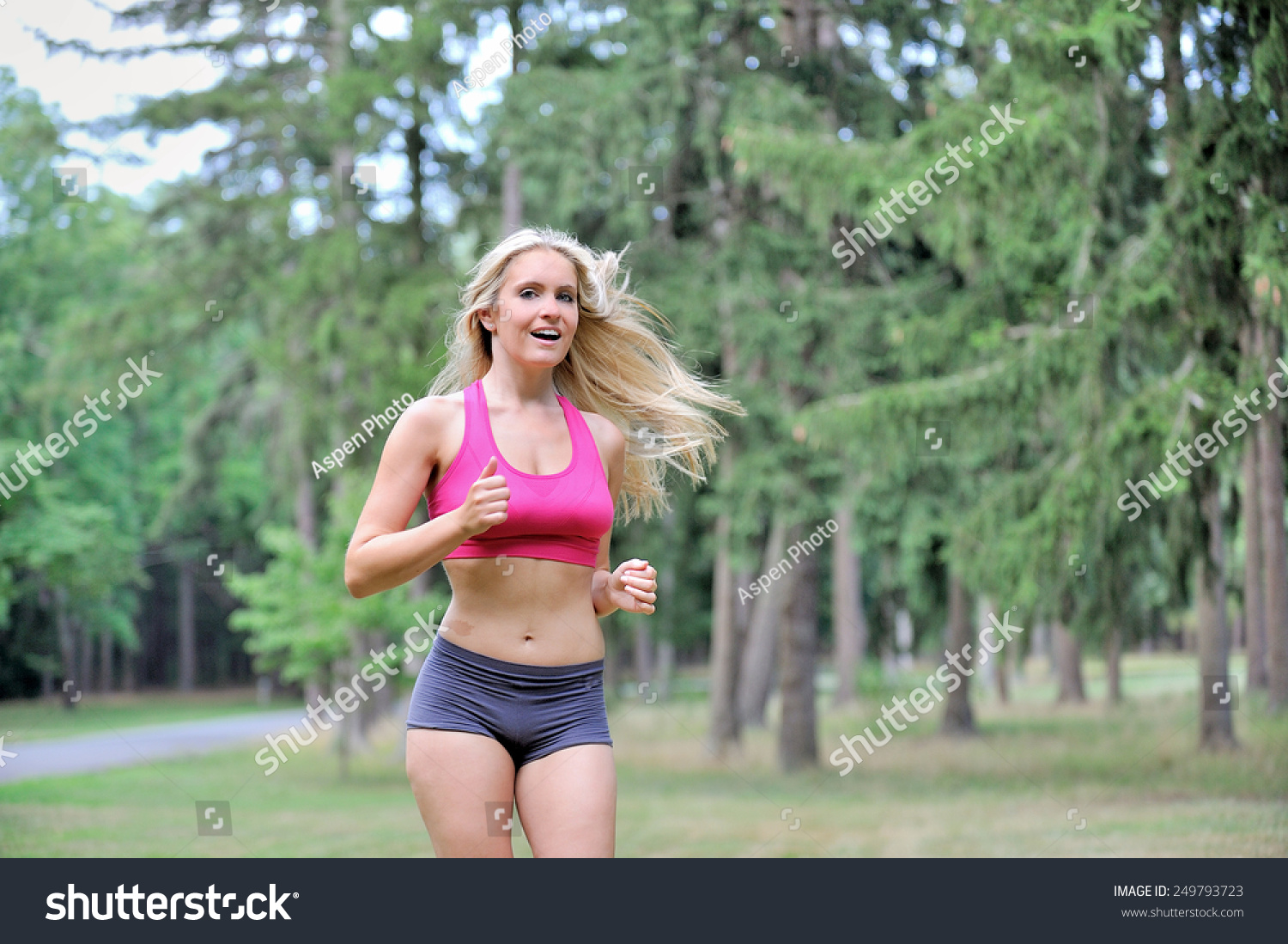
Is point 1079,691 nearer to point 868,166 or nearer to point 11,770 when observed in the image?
point 868,166

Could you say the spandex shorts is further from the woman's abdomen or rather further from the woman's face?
the woman's face

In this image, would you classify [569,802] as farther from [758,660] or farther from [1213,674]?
[758,660]

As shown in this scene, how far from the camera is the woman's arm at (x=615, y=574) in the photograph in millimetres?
2500

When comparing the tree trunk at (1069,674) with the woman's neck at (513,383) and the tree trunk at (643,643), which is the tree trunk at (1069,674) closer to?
the tree trunk at (643,643)

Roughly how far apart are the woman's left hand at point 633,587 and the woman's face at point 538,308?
18.5 inches

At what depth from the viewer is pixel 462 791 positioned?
231 cm

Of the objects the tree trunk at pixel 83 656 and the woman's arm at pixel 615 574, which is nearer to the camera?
the woman's arm at pixel 615 574

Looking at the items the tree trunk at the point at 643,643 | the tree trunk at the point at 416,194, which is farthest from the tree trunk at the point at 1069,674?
the tree trunk at the point at 416,194

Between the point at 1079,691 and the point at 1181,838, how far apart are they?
386 inches

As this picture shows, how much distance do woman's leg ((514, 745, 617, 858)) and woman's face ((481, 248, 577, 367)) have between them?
2.70ft

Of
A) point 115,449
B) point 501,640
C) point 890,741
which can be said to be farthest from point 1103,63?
point 115,449

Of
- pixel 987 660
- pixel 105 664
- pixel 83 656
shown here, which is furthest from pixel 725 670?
pixel 105 664

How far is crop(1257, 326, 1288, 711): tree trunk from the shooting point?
8.73m

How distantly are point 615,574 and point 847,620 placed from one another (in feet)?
53.1
